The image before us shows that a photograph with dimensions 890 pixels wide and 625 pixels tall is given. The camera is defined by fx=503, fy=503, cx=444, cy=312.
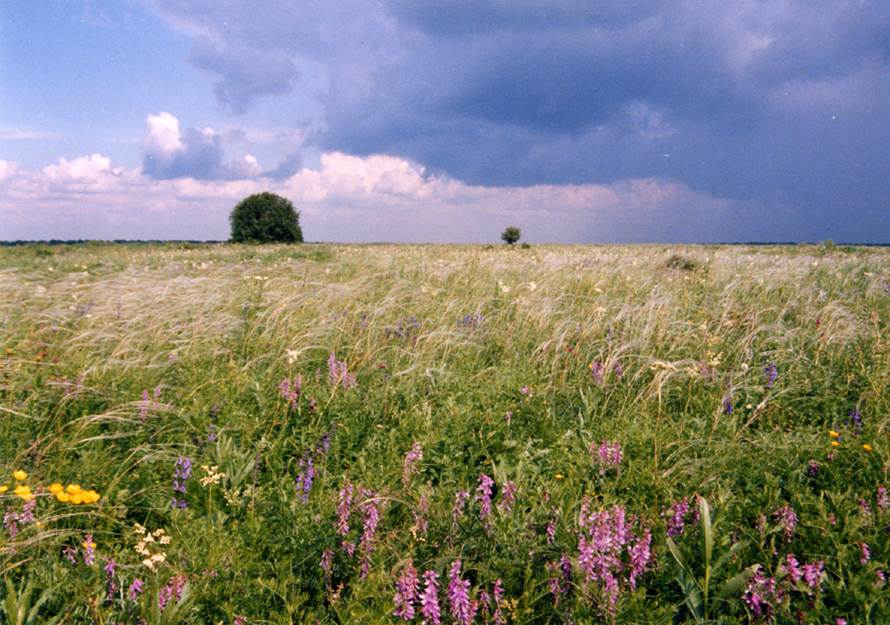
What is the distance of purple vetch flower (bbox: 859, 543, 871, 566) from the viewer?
189 cm

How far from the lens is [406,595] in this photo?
5.52 feet

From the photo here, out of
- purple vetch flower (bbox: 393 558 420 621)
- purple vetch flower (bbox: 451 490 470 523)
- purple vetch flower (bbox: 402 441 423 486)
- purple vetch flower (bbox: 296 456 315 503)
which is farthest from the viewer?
purple vetch flower (bbox: 402 441 423 486)

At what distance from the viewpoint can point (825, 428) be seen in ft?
9.65

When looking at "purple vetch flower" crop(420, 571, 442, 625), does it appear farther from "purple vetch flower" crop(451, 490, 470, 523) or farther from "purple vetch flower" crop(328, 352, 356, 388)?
"purple vetch flower" crop(328, 352, 356, 388)

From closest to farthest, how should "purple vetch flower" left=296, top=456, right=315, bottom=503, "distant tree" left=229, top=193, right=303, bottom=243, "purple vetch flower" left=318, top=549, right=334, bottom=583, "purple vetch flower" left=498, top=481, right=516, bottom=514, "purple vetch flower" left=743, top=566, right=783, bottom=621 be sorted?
"purple vetch flower" left=743, top=566, right=783, bottom=621 < "purple vetch flower" left=318, top=549, right=334, bottom=583 < "purple vetch flower" left=498, top=481, right=516, bottom=514 < "purple vetch flower" left=296, top=456, right=315, bottom=503 < "distant tree" left=229, top=193, right=303, bottom=243

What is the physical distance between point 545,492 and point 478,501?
32 centimetres

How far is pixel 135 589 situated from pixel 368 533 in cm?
86

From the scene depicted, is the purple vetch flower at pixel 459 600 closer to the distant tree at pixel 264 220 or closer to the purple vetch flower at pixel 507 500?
the purple vetch flower at pixel 507 500

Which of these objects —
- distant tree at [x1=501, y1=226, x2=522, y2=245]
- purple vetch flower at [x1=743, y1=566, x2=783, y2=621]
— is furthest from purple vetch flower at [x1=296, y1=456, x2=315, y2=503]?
distant tree at [x1=501, y1=226, x2=522, y2=245]

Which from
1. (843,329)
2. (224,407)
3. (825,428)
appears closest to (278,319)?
(224,407)

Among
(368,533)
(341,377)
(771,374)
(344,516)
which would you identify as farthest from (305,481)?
(771,374)

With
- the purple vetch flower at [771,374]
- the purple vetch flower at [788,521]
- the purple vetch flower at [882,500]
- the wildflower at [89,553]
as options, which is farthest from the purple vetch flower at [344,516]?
the purple vetch flower at [771,374]

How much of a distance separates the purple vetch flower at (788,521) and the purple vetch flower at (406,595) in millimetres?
1563

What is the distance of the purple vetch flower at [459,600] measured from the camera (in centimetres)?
167
